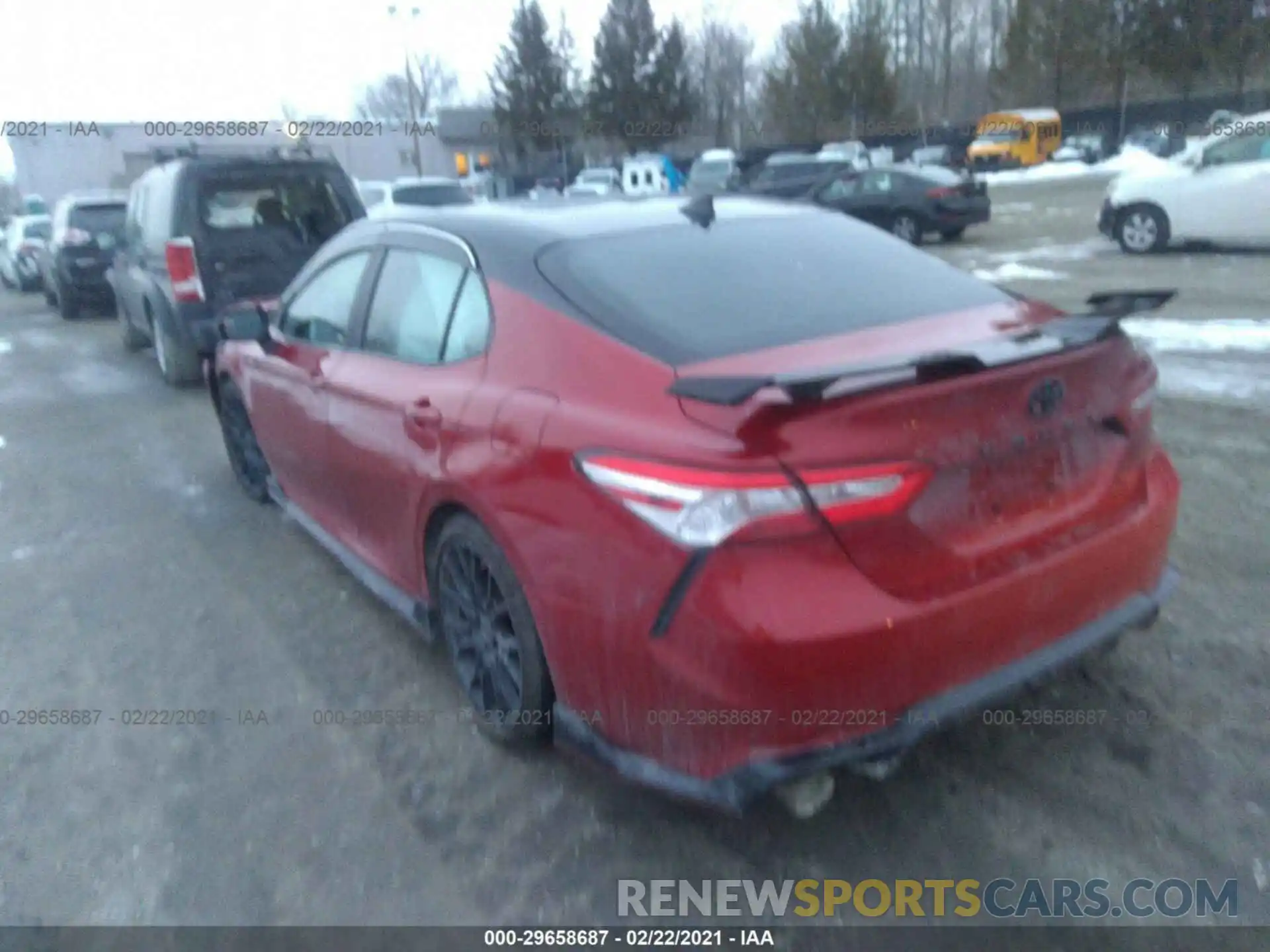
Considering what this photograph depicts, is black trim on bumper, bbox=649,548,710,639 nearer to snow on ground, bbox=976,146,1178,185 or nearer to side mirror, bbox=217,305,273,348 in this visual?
side mirror, bbox=217,305,273,348

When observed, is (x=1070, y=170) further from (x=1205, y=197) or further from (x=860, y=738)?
(x=860, y=738)

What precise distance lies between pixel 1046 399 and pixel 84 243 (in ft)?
48.6

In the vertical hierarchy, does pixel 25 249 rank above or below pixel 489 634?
above

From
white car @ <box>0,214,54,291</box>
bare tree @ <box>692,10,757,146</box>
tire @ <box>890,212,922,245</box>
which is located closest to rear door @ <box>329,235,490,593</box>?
tire @ <box>890,212,922,245</box>

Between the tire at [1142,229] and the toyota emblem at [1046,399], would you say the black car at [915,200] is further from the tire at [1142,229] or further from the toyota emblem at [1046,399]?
the toyota emblem at [1046,399]

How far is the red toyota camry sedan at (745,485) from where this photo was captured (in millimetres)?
2289

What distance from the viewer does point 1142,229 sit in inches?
533

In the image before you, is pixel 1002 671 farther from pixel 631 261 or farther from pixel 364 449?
pixel 364 449

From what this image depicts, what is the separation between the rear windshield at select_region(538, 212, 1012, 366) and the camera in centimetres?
284

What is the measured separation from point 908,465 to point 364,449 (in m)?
2.12

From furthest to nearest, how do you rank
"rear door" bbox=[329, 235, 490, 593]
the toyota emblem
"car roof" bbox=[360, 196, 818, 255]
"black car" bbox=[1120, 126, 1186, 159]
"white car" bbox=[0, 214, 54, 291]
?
"black car" bbox=[1120, 126, 1186, 159] < "white car" bbox=[0, 214, 54, 291] < "car roof" bbox=[360, 196, 818, 255] < "rear door" bbox=[329, 235, 490, 593] < the toyota emblem

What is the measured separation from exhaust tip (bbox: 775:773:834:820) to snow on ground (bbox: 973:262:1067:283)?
10.3 m

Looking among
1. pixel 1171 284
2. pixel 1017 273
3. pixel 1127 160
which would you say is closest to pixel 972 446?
pixel 1171 284

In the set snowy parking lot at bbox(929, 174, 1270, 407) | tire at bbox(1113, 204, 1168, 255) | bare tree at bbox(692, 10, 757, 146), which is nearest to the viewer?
snowy parking lot at bbox(929, 174, 1270, 407)
